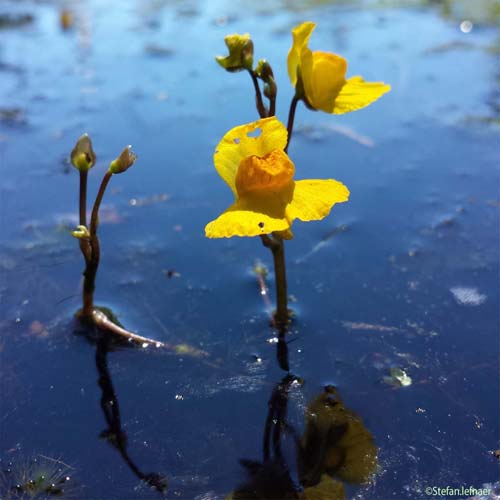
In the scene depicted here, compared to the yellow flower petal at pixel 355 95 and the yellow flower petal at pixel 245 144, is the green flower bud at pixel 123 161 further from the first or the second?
the yellow flower petal at pixel 355 95

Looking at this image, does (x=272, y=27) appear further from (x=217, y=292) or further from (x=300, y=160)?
(x=217, y=292)

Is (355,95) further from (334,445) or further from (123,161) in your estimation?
(334,445)

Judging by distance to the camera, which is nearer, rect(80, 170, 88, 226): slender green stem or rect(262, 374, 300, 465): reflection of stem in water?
rect(262, 374, 300, 465): reflection of stem in water

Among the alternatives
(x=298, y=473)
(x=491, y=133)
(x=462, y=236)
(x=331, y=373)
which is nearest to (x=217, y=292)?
(x=331, y=373)

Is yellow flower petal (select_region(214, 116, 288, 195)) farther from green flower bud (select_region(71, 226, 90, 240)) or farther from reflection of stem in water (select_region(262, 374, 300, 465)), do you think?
reflection of stem in water (select_region(262, 374, 300, 465))

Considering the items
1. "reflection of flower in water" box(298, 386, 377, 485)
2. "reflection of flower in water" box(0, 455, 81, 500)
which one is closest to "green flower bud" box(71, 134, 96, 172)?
"reflection of flower in water" box(0, 455, 81, 500)
